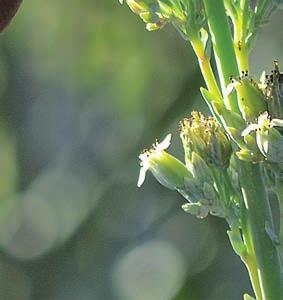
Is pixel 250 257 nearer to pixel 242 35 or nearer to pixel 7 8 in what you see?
pixel 242 35

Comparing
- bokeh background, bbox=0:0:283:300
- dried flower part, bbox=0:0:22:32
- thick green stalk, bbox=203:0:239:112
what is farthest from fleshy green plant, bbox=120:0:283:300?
bokeh background, bbox=0:0:283:300

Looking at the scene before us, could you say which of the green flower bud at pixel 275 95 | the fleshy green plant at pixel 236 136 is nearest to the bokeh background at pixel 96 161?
the fleshy green plant at pixel 236 136

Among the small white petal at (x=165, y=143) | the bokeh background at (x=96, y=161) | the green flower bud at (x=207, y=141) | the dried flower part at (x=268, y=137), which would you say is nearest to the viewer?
the dried flower part at (x=268, y=137)

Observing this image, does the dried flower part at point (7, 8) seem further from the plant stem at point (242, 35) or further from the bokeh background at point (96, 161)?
the bokeh background at point (96, 161)

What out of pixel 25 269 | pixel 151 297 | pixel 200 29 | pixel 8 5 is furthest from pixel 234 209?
pixel 25 269

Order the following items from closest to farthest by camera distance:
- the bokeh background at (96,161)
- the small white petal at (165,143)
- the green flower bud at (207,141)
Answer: the green flower bud at (207,141) → the small white petal at (165,143) → the bokeh background at (96,161)

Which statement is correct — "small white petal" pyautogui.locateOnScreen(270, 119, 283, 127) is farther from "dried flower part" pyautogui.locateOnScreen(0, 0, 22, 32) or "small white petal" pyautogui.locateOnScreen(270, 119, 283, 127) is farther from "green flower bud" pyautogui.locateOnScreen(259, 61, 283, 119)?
"dried flower part" pyautogui.locateOnScreen(0, 0, 22, 32)

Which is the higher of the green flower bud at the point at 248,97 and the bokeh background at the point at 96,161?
the green flower bud at the point at 248,97
